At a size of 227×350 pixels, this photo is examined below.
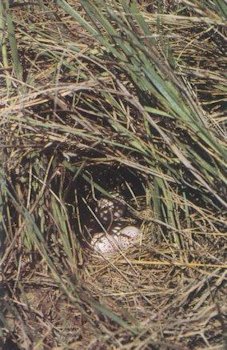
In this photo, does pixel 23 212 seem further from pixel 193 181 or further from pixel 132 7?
pixel 132 7

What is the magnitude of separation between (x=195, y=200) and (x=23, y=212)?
0.49m

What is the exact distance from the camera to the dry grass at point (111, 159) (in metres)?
1.72

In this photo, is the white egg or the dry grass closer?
the dry grass

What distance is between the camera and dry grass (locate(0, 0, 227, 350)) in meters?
1.72

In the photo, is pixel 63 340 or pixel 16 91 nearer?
pixel 63 340

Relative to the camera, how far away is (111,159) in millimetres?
1896

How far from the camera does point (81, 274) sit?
1.89m

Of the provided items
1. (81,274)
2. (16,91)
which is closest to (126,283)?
(81,274)

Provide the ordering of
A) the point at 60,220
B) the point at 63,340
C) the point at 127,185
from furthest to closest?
the point at 127,185 → the point at 60,220 → the point at 63,340

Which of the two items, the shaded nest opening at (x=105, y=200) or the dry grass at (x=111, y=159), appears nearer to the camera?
the dry grass at (x=111, y=159)

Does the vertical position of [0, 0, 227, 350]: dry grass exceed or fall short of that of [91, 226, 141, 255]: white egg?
it exceeds it

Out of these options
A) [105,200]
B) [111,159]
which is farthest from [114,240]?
[111,159]

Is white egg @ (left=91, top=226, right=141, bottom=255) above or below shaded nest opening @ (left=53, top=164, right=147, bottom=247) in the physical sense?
below

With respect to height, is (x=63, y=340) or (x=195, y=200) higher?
(x=195, y=200)
